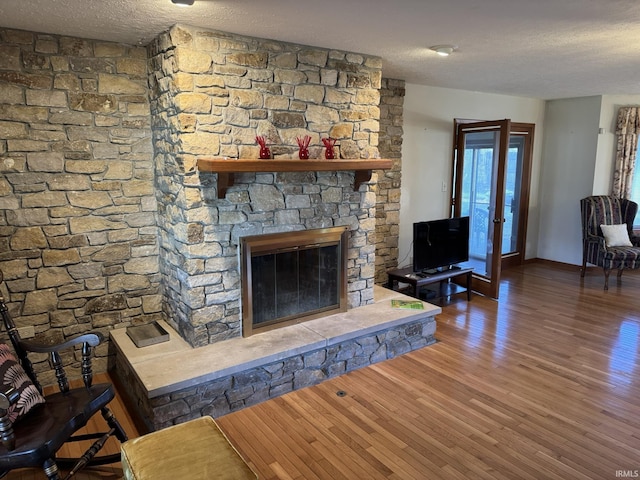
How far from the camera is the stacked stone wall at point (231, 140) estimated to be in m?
2.86

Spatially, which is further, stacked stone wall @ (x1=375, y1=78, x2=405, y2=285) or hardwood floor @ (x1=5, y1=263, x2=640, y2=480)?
stacked stone wall @ (x1=375, y1=78, x2=405, y2=285)

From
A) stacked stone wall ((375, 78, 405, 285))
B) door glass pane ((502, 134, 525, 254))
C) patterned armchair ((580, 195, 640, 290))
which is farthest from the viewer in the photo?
door glass pane ((502, 134, 525, 254))

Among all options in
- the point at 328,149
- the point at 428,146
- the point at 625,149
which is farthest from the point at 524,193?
the point at 328,149

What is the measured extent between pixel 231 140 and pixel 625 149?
18.0 feet

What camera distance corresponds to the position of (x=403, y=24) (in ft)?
8.84

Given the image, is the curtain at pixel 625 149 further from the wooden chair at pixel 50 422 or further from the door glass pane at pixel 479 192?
the wooden chair at pixel 50 422

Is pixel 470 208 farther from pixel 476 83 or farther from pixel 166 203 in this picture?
pixel 166 203

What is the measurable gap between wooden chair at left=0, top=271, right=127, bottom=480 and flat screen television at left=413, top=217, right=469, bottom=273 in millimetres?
3171

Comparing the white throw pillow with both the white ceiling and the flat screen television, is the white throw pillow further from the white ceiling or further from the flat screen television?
the white ceiling

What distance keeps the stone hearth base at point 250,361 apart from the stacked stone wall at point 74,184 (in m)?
0.41

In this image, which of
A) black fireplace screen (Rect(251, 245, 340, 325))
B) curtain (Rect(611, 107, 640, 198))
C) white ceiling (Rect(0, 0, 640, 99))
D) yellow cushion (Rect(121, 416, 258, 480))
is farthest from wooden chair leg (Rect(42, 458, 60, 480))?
curtain (Rect(611, 107, 640, 198))

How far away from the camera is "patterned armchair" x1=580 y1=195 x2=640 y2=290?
540 centimetres

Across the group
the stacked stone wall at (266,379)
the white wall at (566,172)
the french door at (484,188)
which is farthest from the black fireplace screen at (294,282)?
the white wall at (566,172)

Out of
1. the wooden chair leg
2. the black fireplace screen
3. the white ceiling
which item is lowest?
the wooden chair leg
